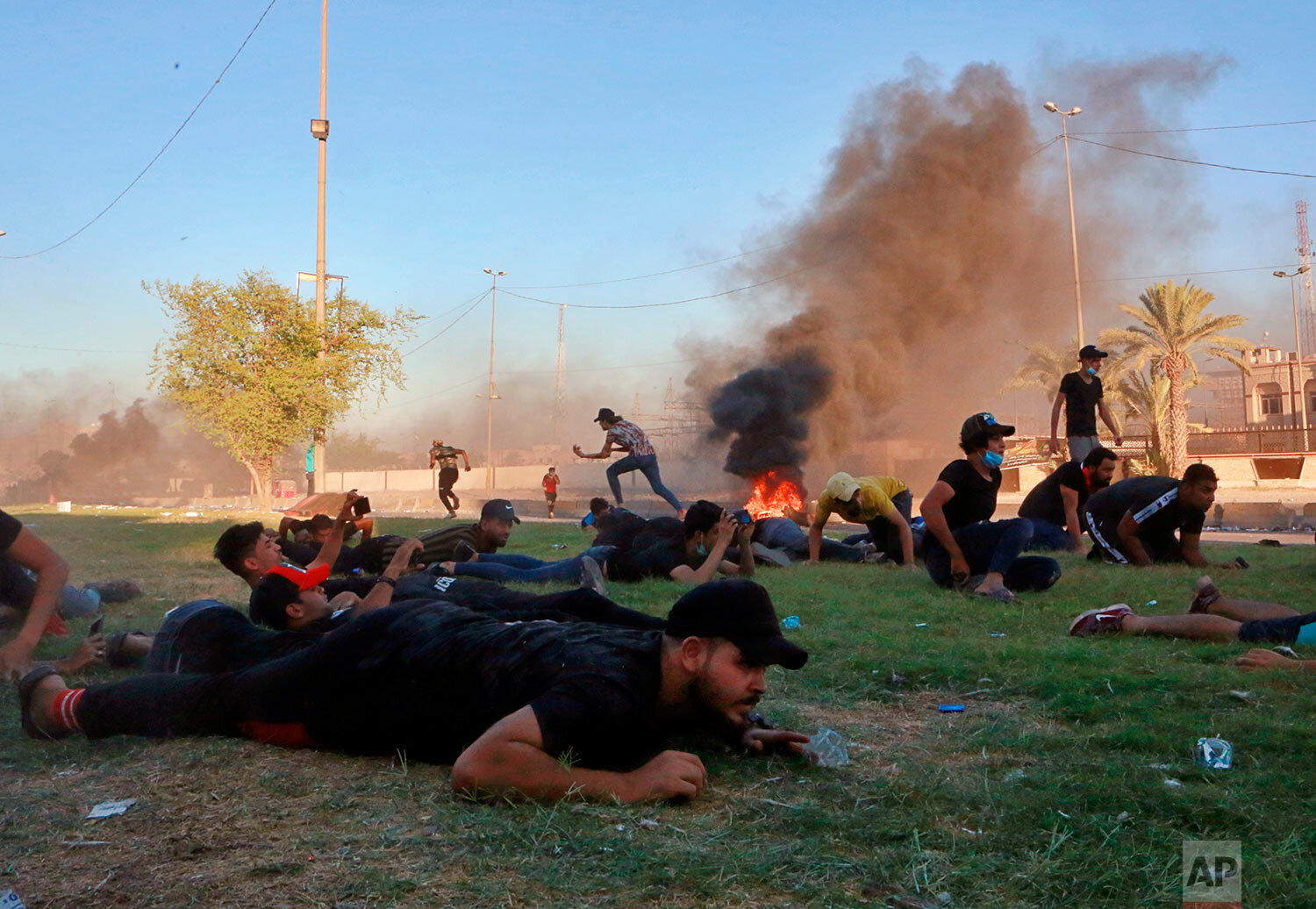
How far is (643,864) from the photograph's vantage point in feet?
7.38

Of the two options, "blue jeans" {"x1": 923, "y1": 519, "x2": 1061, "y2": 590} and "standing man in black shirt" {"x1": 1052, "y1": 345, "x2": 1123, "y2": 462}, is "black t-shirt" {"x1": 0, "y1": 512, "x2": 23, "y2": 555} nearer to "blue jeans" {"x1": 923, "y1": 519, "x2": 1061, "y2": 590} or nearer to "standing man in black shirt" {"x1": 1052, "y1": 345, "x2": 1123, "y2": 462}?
"blue jeans" {"x1": 923, "y1": 519, "x2": 1061, "y2": 590}

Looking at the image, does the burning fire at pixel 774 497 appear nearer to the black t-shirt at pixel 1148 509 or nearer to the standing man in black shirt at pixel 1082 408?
the standing man in black shirt at pixel 1082 408

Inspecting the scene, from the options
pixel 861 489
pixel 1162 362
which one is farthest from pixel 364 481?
pixel 861 489

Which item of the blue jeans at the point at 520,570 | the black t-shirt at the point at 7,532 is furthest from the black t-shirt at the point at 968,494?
the black t-shirt at the point at 7,532

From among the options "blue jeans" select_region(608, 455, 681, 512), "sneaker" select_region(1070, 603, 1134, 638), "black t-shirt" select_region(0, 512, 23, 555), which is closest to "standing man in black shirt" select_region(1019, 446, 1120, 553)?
"sneaker" select_region(1070, 603, 1134, 638)

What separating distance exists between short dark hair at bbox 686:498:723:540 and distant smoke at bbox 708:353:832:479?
67.7 ft

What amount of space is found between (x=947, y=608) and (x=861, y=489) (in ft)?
7.65

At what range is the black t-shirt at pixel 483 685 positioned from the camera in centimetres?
265

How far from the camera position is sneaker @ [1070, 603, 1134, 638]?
5250 mm

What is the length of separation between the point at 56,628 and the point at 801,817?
500cm

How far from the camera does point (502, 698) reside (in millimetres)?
2855

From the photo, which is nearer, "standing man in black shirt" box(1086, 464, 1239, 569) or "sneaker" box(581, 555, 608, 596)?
"sneaker" box(581, 555, 608, 596)

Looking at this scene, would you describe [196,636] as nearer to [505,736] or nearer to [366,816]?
[366,816]

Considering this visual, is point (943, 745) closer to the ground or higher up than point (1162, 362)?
closer to the ground
